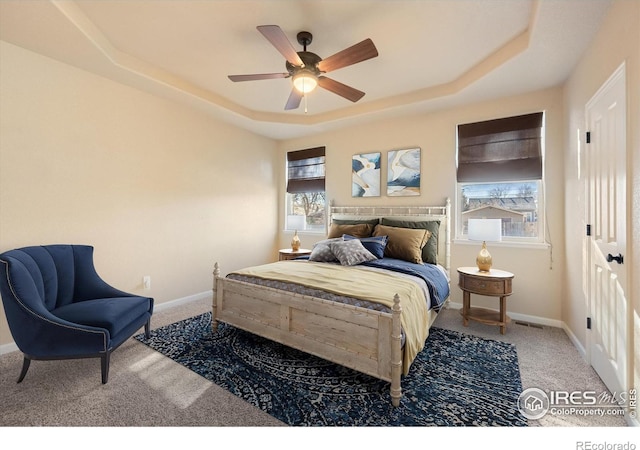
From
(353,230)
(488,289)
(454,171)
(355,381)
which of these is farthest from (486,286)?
(355,381)

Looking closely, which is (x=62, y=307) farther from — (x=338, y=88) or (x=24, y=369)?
(x=338, y=88)

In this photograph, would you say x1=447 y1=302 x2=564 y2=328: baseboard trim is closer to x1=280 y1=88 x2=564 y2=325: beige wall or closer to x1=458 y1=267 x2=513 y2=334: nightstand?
x1=280 y1=88 x2=564 y2=325: beige wall

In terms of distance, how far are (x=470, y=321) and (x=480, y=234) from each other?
1.05m

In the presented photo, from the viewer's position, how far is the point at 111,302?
7.91ft

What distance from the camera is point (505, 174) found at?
11.2 ft

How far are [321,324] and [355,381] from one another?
1.57 feet

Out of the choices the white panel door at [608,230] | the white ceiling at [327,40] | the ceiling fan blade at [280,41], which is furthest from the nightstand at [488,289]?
the ceiling fan blade at [280,41]

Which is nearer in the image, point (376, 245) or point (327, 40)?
point (327, 40)

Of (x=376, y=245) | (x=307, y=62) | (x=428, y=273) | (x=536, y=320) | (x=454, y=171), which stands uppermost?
(x=307, y=62)

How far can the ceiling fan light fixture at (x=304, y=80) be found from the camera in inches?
93.8

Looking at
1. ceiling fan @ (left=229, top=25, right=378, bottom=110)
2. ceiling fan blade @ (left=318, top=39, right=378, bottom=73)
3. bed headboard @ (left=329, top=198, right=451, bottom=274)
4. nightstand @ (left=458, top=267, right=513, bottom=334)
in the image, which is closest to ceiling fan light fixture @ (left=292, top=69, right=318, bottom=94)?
ceiling fan @ (left=229, top=25, right=378, bottom=110)

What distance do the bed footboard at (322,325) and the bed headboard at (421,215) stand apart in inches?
85.3
